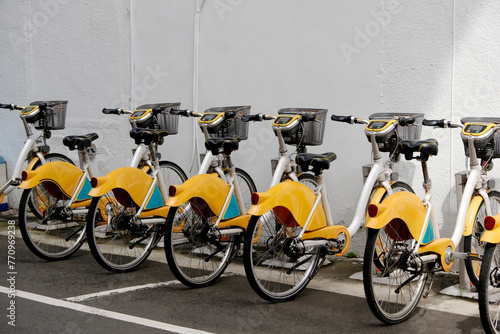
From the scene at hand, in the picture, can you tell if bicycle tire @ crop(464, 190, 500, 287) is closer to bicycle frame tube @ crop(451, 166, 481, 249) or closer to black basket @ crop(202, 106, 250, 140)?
bicycle frame tube @ crop(451, 166, 481, 249)

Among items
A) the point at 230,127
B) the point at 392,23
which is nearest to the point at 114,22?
the point at 230,127

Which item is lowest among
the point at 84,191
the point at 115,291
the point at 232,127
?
the point at 115,291

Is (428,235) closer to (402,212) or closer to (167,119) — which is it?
(402,212)

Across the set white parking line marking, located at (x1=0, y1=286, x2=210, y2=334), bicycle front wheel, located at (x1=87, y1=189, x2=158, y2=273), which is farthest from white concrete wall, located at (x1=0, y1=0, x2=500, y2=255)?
white parking line marking, located at (x1=0, y1=286, x2=210, y2=334)

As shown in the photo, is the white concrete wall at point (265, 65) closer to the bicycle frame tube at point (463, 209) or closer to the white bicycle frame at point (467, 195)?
the white bicycle frame at point (467, 195)

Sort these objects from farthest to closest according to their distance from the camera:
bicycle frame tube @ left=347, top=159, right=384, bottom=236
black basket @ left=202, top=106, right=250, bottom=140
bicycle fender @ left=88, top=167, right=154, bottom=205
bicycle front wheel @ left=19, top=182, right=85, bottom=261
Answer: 1. bicycle front wheel @ left=19, top=182, right=85, bottom=261
2. black basket @ left=202, top=106, right=250, bottom=140
3. bicycle fender @ left=88, top=167, right=154, bottom=205
4. bicycle frame tube @ left=347, top=159, right=384, bottom=236

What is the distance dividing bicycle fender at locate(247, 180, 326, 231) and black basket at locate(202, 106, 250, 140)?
118cm

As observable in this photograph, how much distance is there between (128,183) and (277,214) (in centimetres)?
149

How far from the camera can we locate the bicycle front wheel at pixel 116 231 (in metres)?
6.10

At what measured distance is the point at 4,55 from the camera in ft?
32.8

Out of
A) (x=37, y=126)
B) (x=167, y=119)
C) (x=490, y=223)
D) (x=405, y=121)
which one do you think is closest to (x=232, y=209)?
(x=167, y=119)

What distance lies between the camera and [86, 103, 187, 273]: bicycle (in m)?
6.07

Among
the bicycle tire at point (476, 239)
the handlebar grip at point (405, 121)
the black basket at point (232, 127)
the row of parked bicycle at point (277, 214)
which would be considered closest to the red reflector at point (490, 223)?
the row of parked bicycle at point (277, 214)

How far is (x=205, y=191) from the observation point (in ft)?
18.7
